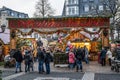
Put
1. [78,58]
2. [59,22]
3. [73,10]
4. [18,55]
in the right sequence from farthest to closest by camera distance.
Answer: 1. [73,10]
2. [59,22]
3. [78,58]
4. [18,55]

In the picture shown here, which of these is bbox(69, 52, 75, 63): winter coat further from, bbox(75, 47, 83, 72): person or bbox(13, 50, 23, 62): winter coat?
bbox(13, 50, 23, 62): winter coat

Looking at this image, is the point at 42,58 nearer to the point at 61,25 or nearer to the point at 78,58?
the point at 78,58

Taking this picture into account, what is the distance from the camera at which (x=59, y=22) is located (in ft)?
108

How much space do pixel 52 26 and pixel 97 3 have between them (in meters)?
62.7

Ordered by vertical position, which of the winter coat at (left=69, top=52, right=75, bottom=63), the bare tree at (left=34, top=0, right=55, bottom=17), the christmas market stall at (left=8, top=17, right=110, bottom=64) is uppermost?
the bare tree at (left=34, top=0, right=55, bottom=17)

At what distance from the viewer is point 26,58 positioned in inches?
973

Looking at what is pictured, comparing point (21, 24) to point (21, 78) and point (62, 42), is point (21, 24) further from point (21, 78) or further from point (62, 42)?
point (21, 78)

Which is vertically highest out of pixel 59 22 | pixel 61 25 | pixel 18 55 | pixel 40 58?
pixel 59 22

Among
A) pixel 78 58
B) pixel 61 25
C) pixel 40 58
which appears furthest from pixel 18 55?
pixel 61 25

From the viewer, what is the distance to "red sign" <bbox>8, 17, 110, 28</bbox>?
3203 centimetres

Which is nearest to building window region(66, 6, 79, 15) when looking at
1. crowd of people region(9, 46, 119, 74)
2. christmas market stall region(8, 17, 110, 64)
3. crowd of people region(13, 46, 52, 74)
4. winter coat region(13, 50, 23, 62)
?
christmas market stall region(8, 17, 110, 64)

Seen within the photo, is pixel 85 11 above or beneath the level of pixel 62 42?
above

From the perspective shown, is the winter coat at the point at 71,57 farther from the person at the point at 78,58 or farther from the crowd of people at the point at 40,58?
the crowd of people at the point at 40,58

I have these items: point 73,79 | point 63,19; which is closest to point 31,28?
point 63,19
